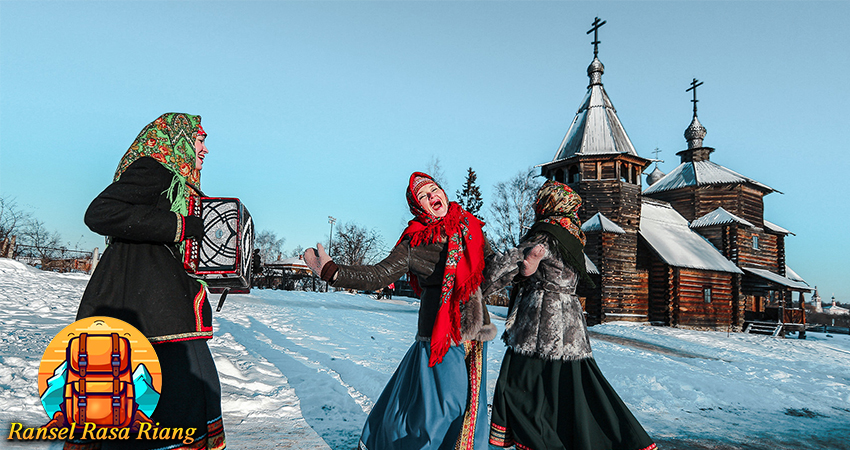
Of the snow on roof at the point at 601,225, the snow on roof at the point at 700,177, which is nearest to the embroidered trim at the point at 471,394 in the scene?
the snow on roof at the point at 601,225

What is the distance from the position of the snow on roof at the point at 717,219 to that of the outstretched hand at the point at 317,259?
88.7ft

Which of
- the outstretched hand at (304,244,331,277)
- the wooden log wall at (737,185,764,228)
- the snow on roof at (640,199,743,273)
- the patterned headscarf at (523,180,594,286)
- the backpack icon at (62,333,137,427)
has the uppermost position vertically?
the wooden log wall at (737,185,764,228)

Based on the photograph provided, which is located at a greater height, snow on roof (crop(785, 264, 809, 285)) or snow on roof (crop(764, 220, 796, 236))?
snow on roof (crop(764, 220, 796, 236))

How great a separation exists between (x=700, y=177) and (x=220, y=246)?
29996mm

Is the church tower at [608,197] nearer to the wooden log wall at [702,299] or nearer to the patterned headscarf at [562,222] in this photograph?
the wooden log wall at [702,299]

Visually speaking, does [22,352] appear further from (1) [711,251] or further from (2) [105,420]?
(1) [711,251]

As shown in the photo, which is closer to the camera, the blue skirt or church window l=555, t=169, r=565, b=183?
the blue skirt

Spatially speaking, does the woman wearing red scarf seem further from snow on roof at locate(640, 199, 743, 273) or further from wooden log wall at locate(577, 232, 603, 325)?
snow on roof at locate(640, 199, 743, 273)

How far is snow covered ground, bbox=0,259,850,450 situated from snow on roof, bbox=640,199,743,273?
9749mm

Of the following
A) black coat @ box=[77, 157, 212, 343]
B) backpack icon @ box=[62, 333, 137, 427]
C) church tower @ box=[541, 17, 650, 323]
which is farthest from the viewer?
church tower @ box=[541, 17, 650, 323]

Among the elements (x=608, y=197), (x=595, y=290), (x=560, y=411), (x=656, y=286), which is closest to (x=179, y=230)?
(x=560, y=411)

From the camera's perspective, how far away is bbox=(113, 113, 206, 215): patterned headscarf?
2184mm

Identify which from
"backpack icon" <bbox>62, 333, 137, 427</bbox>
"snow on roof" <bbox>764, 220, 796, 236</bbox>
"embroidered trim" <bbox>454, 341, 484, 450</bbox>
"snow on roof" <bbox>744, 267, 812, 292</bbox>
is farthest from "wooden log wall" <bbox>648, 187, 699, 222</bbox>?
"backpack icon" <bbox>62, 333, 137, 427</bbox>

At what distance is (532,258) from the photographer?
2986 millimetres
